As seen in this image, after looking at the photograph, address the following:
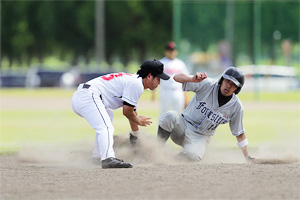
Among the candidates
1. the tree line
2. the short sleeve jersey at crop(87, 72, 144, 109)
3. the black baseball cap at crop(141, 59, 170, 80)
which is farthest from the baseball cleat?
the tree line

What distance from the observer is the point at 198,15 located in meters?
28.0

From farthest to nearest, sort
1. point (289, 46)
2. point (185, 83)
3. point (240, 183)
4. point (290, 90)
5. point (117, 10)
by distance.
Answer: point (117, 10) < point (290, 90) < point (289, 46) < point (185, 83) < point (240, 183)

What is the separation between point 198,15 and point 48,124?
12.7m

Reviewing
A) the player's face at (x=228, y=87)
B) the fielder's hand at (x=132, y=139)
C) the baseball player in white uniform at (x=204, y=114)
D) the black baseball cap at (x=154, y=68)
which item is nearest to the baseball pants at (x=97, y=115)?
the black baseball cap at (x=154, y=68)

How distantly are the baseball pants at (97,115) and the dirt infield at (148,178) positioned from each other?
33cm

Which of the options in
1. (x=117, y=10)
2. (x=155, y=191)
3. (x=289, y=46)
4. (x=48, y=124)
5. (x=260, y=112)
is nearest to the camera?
(x=155, y=191)

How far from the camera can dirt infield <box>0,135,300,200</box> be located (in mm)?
6020

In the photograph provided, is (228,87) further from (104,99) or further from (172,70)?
(172,70)

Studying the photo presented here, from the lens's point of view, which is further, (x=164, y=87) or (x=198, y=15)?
(x=198, y=15)

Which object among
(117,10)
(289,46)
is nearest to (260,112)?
(289,46)

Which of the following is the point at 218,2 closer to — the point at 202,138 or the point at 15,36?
the point at 202,138

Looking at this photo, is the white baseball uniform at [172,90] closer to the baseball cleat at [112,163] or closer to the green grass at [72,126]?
the green grass at [72,126]

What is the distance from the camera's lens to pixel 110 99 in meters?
8.09

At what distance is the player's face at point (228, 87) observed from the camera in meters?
8.20
